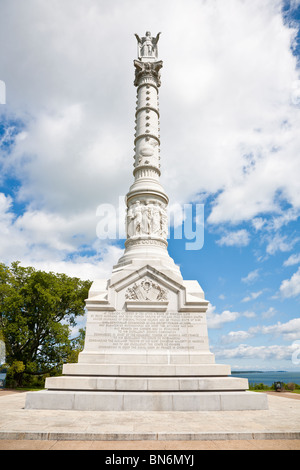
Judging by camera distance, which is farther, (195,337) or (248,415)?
(195,337)

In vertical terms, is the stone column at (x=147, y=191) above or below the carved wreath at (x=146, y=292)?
above

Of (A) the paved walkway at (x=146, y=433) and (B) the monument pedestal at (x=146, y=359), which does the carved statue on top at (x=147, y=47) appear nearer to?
(B) the monument pedestal at (x=146, y=359)

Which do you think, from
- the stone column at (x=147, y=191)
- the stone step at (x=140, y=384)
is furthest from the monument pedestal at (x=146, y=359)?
the stone column at (x=147, y=191)

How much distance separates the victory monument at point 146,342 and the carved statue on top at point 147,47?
969 cm

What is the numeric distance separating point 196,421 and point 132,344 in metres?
5.16

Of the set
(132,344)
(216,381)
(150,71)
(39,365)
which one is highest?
(150,71)

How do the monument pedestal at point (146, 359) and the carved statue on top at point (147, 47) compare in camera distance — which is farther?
the carved statue on top at point (147, 47)

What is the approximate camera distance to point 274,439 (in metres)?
6.02

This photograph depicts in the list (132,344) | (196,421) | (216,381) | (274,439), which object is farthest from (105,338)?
(274,439)

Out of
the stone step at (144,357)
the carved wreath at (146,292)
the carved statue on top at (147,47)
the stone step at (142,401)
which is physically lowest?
the stone step at (142,401)

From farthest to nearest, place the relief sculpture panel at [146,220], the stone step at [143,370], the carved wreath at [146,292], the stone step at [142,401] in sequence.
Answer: the relief sculpture panel at [146,220], the carved wreath at [146,292], the stone step at [143,370], the stone step at [142,401]

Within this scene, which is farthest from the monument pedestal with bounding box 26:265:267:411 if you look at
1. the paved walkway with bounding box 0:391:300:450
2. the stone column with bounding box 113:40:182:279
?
the paved walkway with bounding box 0:391:300:450

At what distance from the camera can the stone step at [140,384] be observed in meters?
10.1
